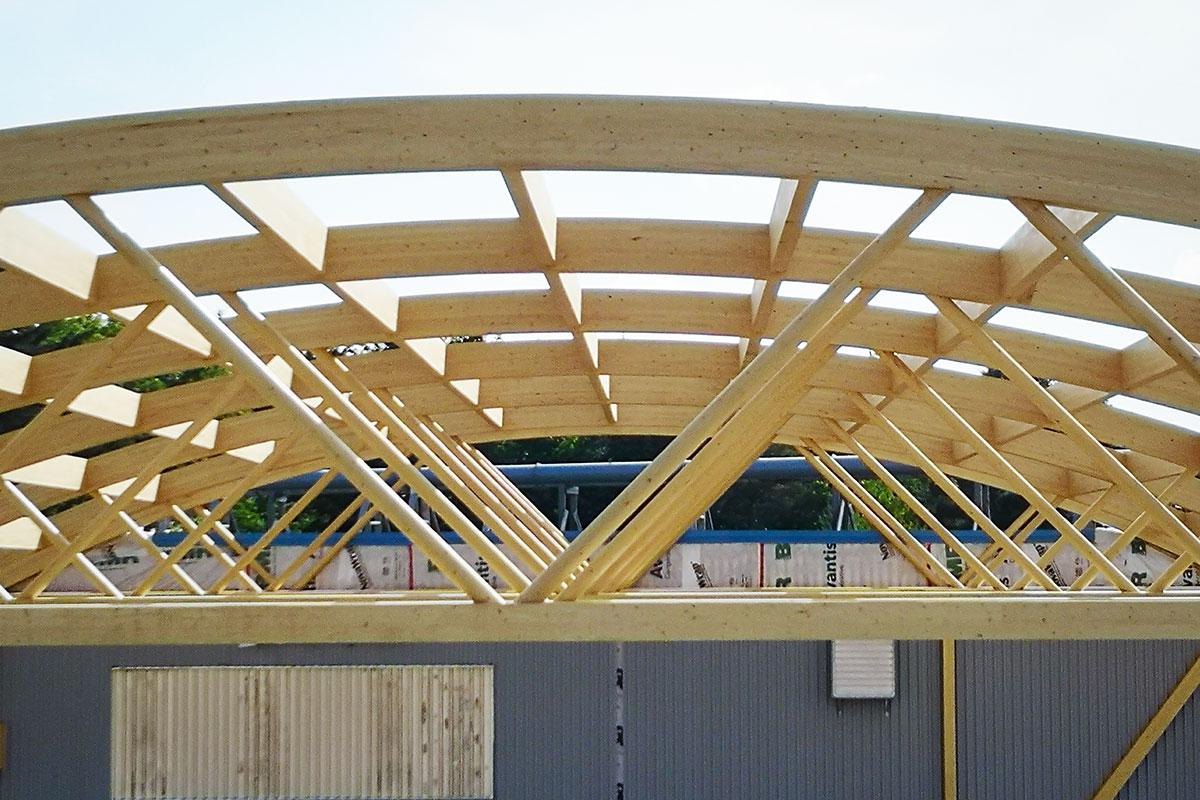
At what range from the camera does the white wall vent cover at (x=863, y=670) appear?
62.5ft

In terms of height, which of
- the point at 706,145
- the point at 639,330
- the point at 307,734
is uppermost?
the point at 706,145

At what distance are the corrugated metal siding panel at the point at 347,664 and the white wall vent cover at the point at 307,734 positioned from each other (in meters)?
0.19

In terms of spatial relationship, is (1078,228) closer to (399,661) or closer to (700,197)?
(700,197)

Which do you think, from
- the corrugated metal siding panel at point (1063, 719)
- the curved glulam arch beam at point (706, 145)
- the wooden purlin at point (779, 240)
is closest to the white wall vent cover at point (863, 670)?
the corrugated metal siding panel at point (1063, 719)

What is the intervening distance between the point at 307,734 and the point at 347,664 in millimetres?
1183

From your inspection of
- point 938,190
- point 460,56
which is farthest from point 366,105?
point 938,190

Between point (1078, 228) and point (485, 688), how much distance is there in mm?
13966

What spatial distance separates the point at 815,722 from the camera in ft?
63.6

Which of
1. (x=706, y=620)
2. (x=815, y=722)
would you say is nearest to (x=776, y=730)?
(x=815, y=722)

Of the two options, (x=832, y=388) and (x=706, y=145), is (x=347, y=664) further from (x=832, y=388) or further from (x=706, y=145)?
(x=706, y=145)

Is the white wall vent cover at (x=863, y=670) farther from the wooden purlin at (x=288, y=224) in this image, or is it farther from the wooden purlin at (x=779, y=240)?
the wooden purlin at (x=288, y=224)

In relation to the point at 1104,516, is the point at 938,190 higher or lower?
higher

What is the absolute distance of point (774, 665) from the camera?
19.5 metres

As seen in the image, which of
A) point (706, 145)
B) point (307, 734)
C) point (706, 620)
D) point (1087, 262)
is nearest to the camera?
point (706, 145)
